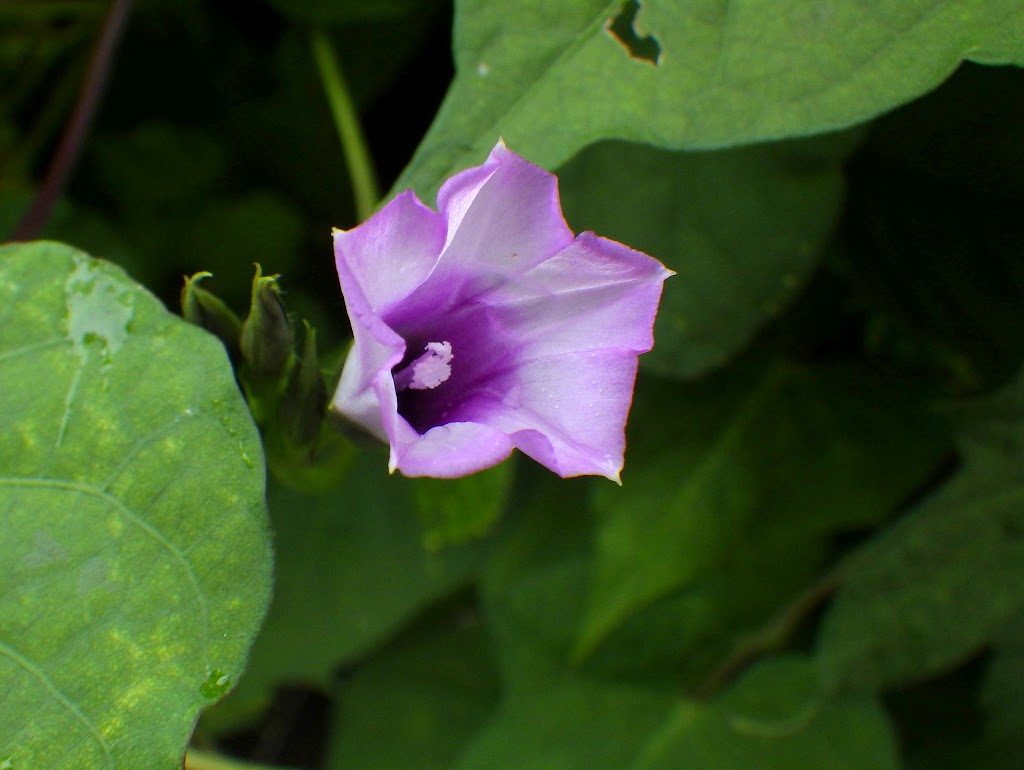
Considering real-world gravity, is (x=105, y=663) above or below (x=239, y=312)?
above

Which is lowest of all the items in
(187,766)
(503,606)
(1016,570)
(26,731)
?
(503,606)

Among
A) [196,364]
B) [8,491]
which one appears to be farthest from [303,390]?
[8,491]

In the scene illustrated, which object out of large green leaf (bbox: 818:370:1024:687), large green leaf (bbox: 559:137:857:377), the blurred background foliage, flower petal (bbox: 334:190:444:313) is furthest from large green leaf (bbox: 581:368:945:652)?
flower petal (bbox: 334:190:444:313)

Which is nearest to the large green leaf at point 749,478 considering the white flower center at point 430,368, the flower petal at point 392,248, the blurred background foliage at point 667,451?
the blurred background foliage at point 667,451

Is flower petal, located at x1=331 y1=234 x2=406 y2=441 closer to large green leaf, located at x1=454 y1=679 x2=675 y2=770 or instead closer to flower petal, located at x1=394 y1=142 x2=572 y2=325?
flower petal, located at x1=394 y1=142 x2=572 y2=325

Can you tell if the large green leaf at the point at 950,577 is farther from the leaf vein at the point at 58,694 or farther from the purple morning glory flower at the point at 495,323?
the leaf vein at the point at 58,694

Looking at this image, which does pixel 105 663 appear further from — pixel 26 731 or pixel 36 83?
pixel 36 83

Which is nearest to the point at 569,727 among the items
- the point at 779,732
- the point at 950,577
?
the point at 779,732
